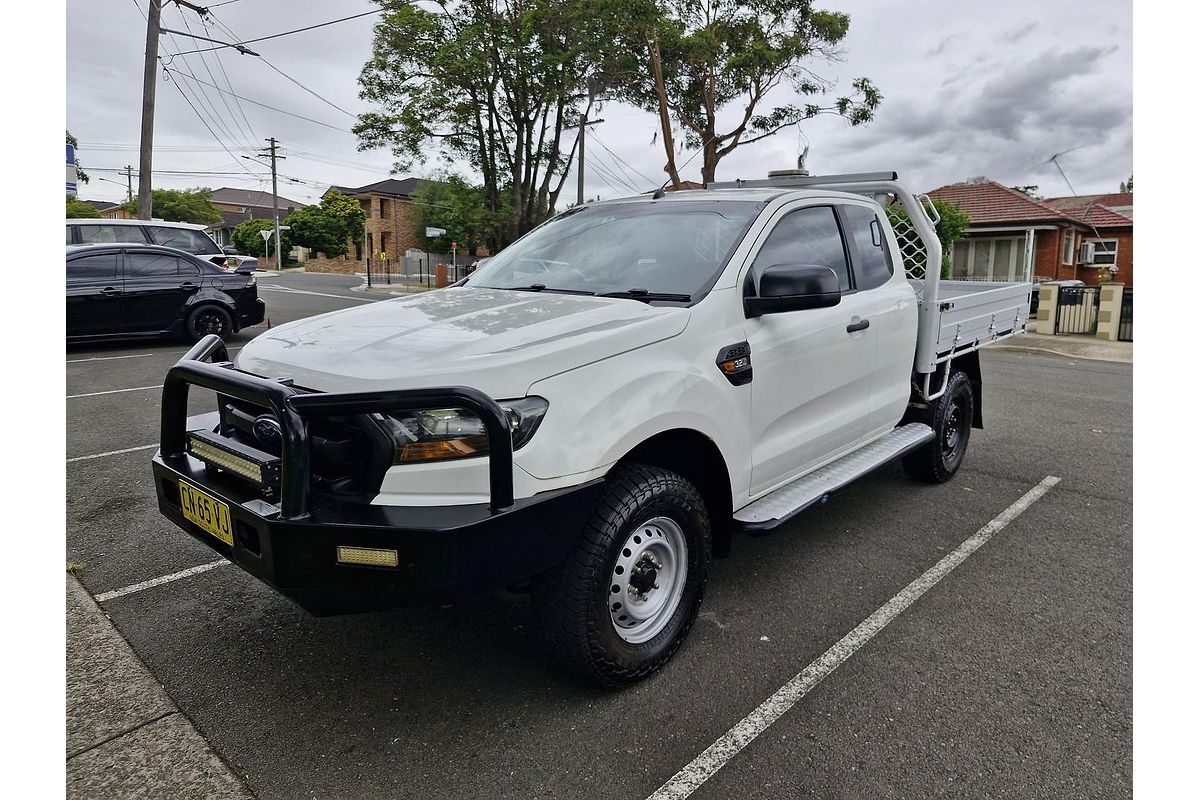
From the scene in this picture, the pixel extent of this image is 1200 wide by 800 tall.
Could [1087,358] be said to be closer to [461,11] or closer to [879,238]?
[879,238]

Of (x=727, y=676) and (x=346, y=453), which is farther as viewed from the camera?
(x=727, y=676)

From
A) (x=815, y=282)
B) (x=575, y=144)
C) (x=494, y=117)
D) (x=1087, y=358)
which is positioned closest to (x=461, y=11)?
(x=494, y=117)

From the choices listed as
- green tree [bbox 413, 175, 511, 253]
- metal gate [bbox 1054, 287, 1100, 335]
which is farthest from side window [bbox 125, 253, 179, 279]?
metal gate [bbox 1054, 287, 1100, 335]

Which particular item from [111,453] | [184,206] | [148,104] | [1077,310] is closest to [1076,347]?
[1077,310]

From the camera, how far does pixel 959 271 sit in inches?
1215

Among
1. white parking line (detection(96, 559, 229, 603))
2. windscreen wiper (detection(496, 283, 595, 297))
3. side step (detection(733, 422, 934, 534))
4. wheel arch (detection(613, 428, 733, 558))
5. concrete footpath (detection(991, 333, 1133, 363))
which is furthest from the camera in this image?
concrete footpath (detection(991, 333, 1133, 363))

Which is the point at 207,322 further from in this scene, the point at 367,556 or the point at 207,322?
the point at 367,556

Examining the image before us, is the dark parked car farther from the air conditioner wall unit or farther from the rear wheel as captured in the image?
the air conditioner wall unit

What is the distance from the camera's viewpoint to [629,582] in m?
2.91

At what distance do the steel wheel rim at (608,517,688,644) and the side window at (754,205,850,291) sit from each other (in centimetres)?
132

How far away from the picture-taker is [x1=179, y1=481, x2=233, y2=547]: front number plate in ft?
8.45

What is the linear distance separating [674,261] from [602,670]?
1.76 m

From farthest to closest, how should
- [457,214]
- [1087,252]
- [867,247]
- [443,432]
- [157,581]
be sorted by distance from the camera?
[457,214], [1087,252], [867,247], [157,581], [443,432]

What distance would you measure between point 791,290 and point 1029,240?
95.3ft
